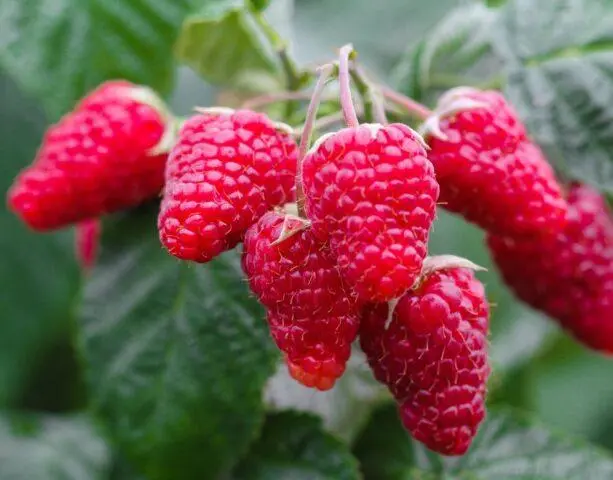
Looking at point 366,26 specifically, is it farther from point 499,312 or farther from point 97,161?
point 97,161

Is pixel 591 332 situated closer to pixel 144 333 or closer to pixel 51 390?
pixel 144 333

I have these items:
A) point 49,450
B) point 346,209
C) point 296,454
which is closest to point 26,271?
point 49,450

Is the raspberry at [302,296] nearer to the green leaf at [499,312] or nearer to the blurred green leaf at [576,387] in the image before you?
the green leaf at [499,312]

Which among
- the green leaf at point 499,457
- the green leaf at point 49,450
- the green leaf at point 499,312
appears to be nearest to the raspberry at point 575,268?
the green leaf at point 499,457

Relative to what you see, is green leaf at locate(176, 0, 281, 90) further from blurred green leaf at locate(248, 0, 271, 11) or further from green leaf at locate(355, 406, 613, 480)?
green leaf at locate(355, 406, 613, 480)

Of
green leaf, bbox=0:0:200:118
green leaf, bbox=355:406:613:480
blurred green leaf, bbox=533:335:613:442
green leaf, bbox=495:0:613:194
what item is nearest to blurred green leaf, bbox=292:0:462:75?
green leaf, bbox=0:0:200:118
